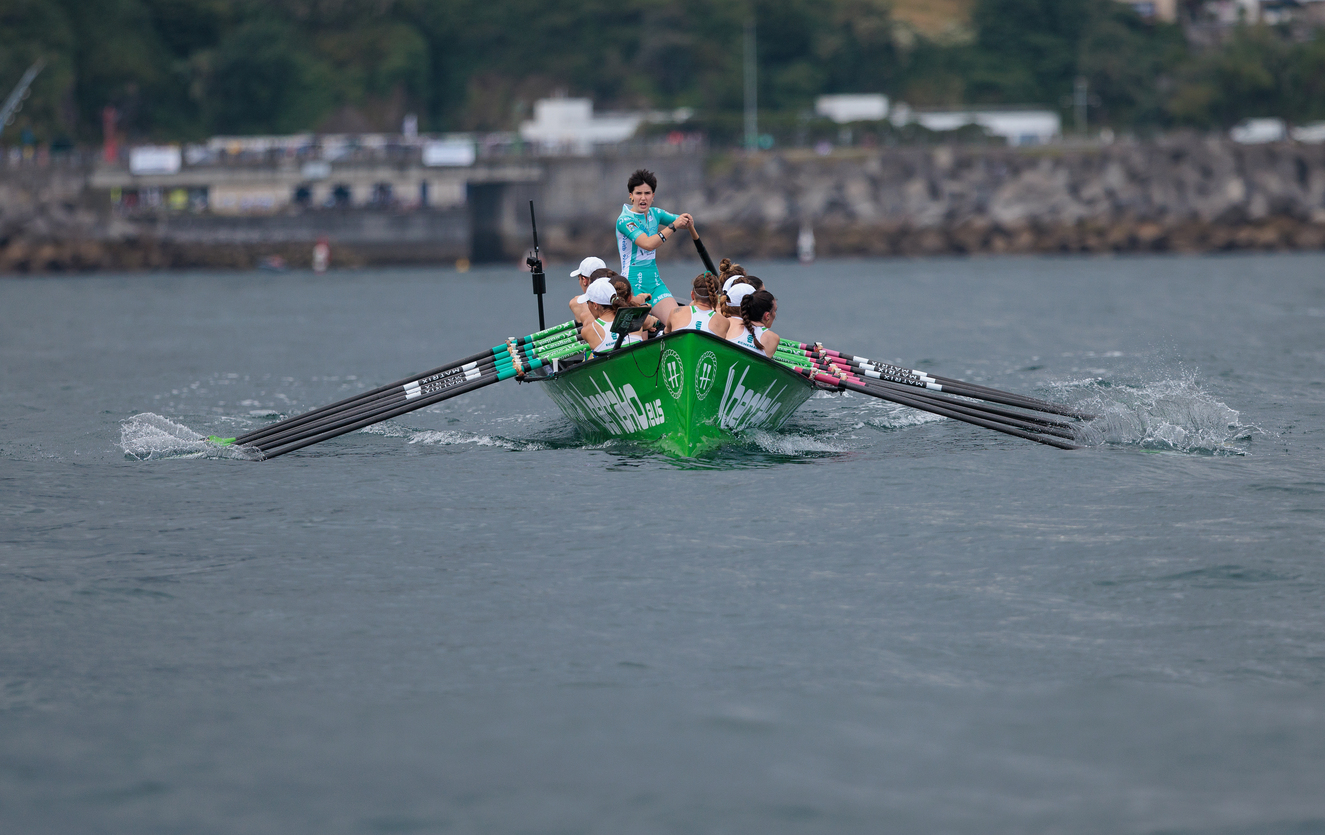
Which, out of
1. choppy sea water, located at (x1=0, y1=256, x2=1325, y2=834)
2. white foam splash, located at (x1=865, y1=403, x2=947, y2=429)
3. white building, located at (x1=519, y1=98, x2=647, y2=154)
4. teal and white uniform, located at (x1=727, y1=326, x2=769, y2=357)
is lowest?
choppy sea water, located at (x1=0, y1=256, x2=1325, y2=834)

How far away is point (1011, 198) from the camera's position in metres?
83.5

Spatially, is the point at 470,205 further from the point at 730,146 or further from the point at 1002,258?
the point at 1002,258

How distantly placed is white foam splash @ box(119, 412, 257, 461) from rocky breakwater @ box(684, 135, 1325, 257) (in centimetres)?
6420

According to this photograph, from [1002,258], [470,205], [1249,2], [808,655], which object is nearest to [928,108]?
[1002,258]

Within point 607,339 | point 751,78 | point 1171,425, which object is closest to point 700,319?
point 607,339

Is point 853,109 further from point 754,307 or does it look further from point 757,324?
point 754,307

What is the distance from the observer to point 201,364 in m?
31.3

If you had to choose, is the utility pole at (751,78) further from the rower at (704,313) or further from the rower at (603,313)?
the rower at (704,313)

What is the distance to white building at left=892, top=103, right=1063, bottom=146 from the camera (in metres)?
97.7

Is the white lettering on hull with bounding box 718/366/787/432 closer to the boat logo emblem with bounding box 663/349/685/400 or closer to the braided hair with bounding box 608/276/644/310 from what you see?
the boat logo emblem with bounding box 663/349/685/400

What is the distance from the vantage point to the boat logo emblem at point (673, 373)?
14.8m

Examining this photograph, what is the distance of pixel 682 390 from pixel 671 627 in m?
4.98

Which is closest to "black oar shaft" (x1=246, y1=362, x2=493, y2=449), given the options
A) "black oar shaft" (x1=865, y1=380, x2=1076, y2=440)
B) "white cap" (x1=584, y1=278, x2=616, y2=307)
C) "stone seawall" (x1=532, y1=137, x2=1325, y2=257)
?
"white cap" (x1=584, y1=278, x2=616, y2=307)

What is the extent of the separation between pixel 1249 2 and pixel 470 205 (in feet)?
335
